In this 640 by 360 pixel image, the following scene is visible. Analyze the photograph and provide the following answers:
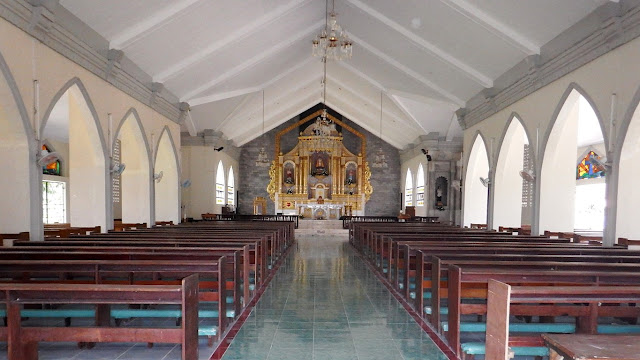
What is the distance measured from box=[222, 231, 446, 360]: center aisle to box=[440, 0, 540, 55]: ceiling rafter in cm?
548

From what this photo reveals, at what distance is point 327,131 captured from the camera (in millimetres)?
16359

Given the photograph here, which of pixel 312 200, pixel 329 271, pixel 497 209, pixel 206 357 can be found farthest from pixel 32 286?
pixel 312 200

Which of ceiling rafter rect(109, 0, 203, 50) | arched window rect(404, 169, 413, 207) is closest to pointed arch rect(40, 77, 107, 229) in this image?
ceiling rafter rect(109, 0, 203, 50)

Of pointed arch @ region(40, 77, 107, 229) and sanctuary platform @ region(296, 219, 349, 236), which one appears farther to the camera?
sanctuary platform @ region(296, 219, 349, 236)

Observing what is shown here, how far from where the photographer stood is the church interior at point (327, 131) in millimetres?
3928

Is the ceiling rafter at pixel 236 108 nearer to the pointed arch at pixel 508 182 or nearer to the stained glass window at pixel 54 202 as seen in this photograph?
the stained glass window at pixel 54 202

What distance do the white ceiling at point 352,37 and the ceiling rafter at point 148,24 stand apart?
0.06ft

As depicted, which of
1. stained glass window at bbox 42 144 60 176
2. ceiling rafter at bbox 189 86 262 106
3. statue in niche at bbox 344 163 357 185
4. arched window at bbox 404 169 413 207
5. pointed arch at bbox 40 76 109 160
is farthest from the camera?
statue in niche at bbox 344 163 357 185

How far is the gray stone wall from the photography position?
24156 millimetres

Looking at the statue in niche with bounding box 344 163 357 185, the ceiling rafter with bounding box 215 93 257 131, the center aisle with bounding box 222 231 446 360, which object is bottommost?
the center aisle with bounding box 222 231 446 360

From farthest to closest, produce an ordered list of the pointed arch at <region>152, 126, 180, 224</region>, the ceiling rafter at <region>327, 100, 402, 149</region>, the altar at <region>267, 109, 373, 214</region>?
the altar at <region>267, 109, 373, 214</region>
the ceiling rafter at <region>327, 100, 402, 149</region>
the pointed arch at <region>152, 126, 180, 224</region>

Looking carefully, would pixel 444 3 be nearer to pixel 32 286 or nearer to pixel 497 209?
pixel 497 209

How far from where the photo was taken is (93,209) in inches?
348

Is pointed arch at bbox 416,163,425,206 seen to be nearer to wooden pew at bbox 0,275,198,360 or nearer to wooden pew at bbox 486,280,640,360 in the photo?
wooden pew at bbox 486,280,640,360
